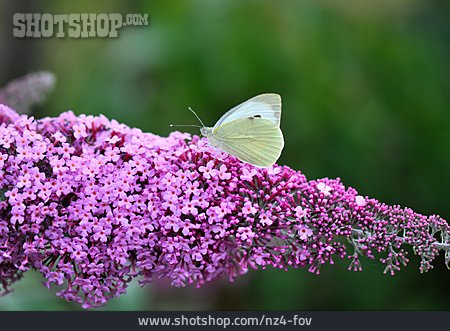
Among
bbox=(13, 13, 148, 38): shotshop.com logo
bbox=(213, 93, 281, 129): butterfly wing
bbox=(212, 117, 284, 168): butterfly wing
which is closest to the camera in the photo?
bbox=(212, 117, 284, 168): butterfly wing

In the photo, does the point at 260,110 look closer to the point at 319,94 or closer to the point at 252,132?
the point at 252,132

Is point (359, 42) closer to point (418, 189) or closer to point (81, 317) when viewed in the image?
point (418, 189)

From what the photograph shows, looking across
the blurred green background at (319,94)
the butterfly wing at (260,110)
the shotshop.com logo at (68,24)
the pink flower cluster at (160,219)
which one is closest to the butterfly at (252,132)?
the butterfly wing at (260,110)

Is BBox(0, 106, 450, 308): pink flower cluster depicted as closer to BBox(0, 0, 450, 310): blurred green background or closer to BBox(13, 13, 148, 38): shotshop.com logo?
BBox(0, 0, 450, 310): blurred green background

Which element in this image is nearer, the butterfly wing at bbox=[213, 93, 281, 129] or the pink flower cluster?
the pink flower cluster

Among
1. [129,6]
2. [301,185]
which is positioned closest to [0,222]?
[301,185]

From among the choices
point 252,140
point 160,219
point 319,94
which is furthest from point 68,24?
point 160,219

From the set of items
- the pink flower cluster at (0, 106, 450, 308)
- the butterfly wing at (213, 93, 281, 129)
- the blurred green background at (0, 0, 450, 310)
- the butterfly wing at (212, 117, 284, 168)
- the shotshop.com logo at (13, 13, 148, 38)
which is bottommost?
the pink flower cluster at (0, 106, 450, 308)

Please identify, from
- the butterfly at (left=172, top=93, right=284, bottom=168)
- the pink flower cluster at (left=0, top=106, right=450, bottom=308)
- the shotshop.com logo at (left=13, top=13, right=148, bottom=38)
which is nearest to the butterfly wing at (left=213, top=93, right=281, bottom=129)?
the butterfly at (left=172, top=93, right=284, bottom=168)
